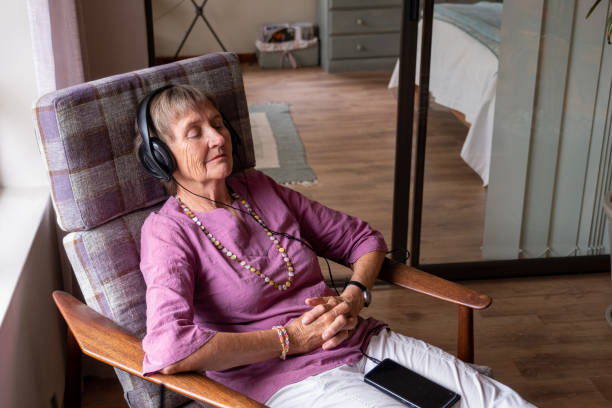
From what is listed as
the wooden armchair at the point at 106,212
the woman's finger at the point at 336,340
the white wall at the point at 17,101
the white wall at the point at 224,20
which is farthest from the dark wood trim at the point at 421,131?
the white wall at the point at 224,20

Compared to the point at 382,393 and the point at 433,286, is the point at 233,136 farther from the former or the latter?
the point at 382,393

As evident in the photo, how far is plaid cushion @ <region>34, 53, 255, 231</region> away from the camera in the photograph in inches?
57.7

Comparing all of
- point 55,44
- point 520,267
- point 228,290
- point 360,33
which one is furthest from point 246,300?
point 360,33

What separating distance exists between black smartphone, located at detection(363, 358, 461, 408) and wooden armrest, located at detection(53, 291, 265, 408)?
32cm

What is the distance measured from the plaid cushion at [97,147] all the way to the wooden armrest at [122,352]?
0.21 m

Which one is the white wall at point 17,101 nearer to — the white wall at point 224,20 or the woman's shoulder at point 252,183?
the woman's shoulder at point 252,183

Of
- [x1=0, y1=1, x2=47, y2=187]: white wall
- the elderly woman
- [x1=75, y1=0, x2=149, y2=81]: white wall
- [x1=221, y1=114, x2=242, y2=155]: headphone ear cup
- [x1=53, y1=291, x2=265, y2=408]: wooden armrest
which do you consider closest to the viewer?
[x1=53, y1=291, x2=265, y2=408]: wooden armrest

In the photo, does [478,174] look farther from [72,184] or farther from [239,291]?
[72,184]

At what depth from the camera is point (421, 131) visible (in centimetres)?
252

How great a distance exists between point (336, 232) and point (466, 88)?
1.08 meters

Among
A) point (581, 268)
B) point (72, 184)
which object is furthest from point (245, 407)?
point (581, 268)

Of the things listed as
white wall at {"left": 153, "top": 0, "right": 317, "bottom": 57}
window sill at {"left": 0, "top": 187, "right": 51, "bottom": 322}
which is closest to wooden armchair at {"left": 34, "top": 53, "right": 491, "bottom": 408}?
window sill at {"left": 0, "top": 187, "right": 51, "bottom": 322}

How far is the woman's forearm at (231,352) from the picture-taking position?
129cm

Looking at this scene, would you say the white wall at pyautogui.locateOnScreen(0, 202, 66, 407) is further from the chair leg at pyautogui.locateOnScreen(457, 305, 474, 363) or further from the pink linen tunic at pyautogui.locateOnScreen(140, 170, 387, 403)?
the chair leg at pyautogui.locateOnScreen(457, 305, 474, 363)
